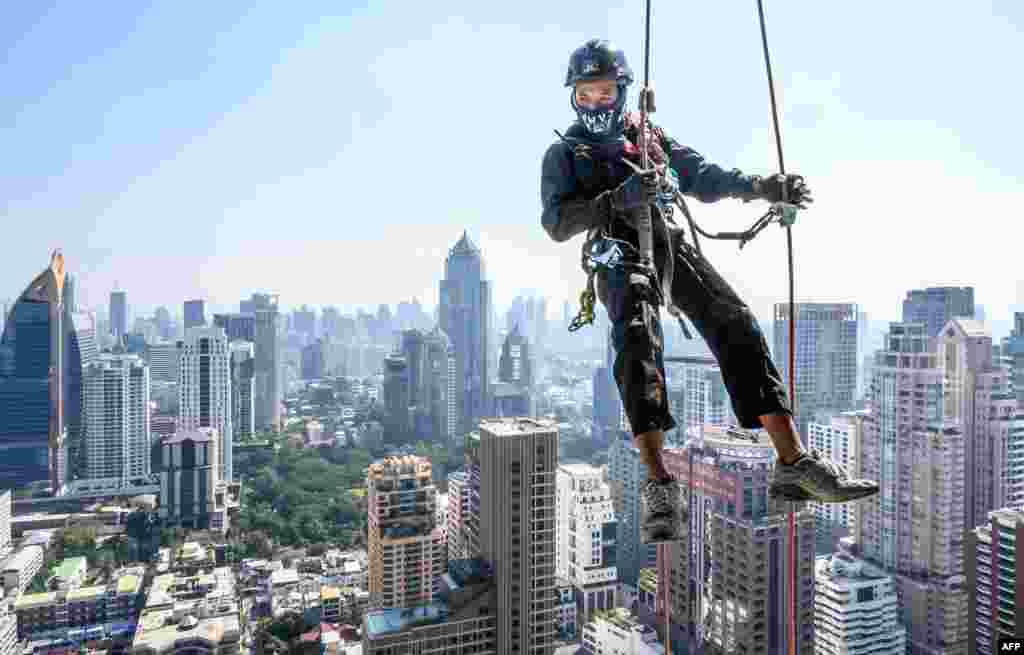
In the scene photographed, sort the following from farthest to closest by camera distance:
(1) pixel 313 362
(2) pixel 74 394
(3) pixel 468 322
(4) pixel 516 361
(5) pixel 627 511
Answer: (1) pixel 313 362, (3) pixel 468 322, (4) pixel 516 361, (2) pixel 74 394, (5) pixel 627 511

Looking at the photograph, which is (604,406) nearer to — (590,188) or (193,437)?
(193,437)

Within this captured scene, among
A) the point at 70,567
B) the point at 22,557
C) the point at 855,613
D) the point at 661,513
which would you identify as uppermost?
the point at 661,513

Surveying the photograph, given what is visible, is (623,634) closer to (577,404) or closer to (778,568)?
(778,568)

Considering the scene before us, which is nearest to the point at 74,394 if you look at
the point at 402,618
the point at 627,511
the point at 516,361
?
the point at 516,361

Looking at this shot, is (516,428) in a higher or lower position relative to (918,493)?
higher

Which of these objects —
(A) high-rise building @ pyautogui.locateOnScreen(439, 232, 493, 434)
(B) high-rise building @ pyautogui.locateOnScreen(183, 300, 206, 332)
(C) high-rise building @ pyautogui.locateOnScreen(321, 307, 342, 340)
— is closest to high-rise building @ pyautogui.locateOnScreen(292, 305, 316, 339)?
(C) high-rise building @ pyautogui.locateOnScreen(321, 307, 342, 340)

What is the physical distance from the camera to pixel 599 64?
1.32 meters

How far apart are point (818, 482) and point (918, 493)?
9.47 m

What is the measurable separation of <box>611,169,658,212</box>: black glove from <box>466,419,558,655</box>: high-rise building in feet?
18.5

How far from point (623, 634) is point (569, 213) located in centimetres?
853

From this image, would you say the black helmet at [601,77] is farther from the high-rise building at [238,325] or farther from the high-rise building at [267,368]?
the high-rise building at [238,325]

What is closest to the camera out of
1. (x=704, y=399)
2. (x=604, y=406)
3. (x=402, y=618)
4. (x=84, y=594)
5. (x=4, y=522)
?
(x=402, y=618)

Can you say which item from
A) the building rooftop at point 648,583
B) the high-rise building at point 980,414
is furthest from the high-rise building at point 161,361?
the high-rise building at point 980,414

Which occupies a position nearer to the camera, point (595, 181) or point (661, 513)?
point (661, 513)
